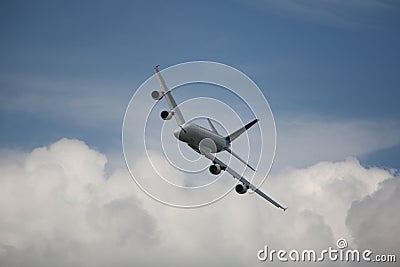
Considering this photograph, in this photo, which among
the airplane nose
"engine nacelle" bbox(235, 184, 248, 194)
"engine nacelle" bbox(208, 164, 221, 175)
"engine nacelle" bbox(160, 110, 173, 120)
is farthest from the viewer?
"engine nacelle" bbox(235, 184, 248, 194)

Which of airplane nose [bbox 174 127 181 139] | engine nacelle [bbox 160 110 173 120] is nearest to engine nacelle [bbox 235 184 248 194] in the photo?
airplane nose [bbox 174 127 181 139]

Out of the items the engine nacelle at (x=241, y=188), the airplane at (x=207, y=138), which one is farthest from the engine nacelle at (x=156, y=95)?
the engine nacelle at (x=241, y=188)

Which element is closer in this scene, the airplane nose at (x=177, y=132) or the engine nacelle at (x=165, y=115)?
the engine nacelle at (x=165, y=115)

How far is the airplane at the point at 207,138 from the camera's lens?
106 metres

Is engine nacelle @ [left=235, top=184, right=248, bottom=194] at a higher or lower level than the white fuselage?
lower

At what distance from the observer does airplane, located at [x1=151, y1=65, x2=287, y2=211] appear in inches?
4188

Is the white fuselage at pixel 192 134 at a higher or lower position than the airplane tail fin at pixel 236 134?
lower

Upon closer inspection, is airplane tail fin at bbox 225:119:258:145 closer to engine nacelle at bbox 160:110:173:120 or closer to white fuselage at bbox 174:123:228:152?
white fuselage at bbox 174:123:228:152

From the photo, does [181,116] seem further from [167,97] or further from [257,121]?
[257,121]

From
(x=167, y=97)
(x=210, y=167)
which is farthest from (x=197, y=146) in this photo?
(x=167, y=97)

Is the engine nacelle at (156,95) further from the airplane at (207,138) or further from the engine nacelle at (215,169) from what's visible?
the engine nacelle at (215,169)

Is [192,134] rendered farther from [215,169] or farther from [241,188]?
[241,188]

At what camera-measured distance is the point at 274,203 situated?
10450cm

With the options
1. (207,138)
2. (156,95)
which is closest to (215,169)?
(207,138)
